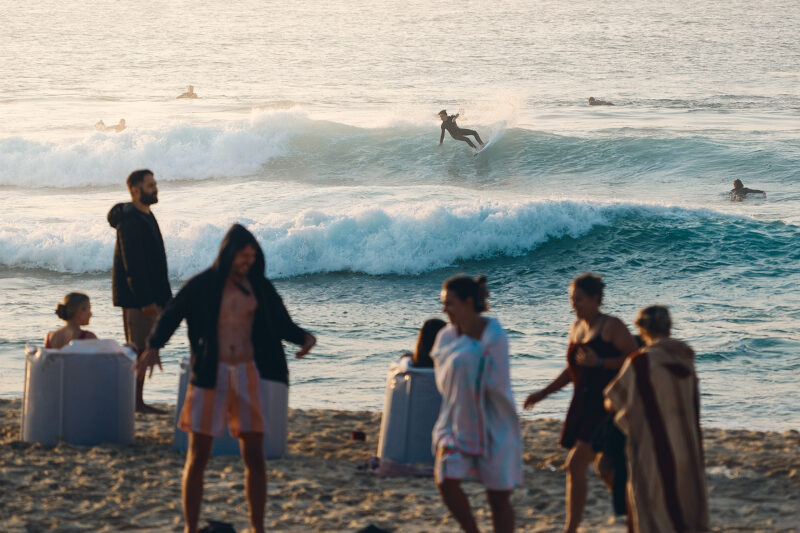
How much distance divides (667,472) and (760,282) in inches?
487

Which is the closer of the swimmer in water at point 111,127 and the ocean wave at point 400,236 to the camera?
the ocean wave at point 400,236

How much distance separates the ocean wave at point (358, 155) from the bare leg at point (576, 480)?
819 inches

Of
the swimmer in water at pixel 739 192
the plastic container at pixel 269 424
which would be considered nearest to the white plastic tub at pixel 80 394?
the plastic container at pixel 269 424

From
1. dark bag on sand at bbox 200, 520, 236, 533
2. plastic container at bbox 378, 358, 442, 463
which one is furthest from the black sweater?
plastic container at bbox 378, 358, 442, 463

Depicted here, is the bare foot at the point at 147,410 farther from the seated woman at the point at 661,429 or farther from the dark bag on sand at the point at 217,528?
the seated woman at the point at 661,429

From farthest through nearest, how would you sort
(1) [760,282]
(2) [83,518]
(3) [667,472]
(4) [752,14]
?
(4) [752,14], (1) [760,282], (2) [83,518], (3) [667,472]

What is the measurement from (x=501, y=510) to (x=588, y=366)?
776 millimetres

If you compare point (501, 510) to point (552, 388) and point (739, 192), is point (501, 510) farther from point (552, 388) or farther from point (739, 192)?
point (739, 192)

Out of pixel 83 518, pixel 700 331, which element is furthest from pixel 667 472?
pixel 700 331

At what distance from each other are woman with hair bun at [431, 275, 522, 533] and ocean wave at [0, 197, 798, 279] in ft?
Result: 41.6

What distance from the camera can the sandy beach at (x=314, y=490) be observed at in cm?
543

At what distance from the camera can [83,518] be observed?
541cm

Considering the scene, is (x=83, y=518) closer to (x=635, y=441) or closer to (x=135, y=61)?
(x=635, y=441)

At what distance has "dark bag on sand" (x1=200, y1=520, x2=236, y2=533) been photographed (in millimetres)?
4915
